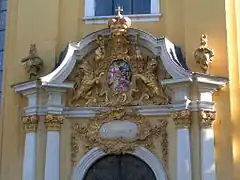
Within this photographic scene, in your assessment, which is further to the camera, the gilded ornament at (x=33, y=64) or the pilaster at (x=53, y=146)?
the gilded ornament at (x=33, y=64)

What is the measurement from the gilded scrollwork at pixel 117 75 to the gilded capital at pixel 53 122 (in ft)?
1.62

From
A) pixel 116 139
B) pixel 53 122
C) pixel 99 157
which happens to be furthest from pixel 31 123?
pixel 116 139

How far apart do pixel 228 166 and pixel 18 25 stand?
18.1ft

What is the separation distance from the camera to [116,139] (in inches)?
439

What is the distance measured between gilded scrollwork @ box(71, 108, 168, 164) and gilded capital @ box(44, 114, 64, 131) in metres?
0.34

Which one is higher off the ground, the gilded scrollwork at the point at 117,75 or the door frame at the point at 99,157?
the gilded scrollwork at the point at 117,75

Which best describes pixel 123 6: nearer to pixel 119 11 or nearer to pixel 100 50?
pixel 119 11

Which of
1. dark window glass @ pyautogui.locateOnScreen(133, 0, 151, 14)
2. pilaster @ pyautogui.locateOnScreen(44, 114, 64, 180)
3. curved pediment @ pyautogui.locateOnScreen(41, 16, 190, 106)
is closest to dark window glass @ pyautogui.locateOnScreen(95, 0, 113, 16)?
dark window glass @ pyautogui.locateOnScreen(133, 0, 151, 14)

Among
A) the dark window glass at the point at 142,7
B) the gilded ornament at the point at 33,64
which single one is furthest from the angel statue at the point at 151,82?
the gilded ornament at the point at 33,64

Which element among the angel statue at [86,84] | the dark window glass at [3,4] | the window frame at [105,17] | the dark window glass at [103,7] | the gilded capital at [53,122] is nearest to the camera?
the gilded capital at [53,122]

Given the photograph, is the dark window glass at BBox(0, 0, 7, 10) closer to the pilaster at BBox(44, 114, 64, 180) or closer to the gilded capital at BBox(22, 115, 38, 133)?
the gilded capital at BBox(22, 115, 38, 133)

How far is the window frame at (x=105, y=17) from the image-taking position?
11906mm

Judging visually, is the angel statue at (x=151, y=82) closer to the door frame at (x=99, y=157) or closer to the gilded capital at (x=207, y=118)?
the gilded capital at (x=207, y=118)

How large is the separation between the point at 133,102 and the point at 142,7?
233 centimetres
